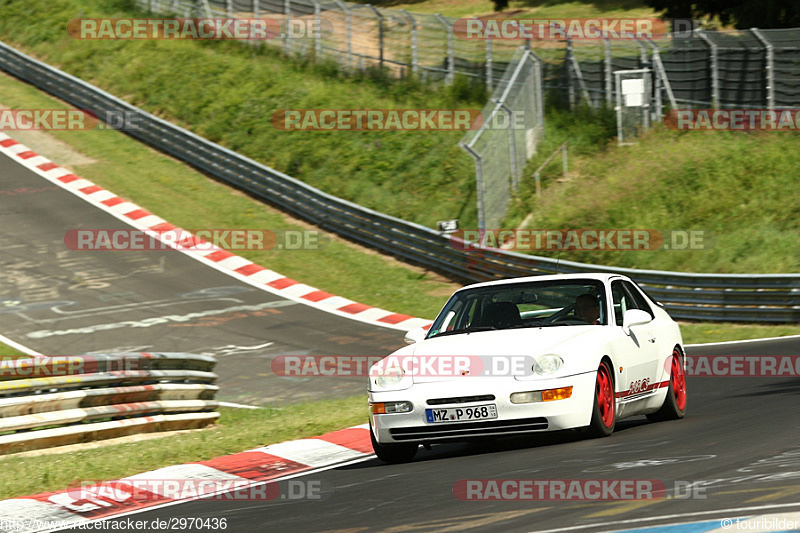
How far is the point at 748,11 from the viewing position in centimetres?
2838

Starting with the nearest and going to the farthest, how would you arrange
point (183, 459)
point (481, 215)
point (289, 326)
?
1. point (183, 459)
2. point (289, 326)
3. point (481, 215)

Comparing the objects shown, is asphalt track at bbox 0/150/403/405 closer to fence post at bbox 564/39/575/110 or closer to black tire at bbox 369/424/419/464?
black tire at bbox 369/424/419/464

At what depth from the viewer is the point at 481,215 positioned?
2389cm

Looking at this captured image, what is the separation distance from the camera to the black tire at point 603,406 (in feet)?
26.7

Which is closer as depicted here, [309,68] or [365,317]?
[365,317]

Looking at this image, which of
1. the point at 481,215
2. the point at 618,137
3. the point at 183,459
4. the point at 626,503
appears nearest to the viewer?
the point at 626,503

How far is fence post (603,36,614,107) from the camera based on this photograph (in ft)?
88.5

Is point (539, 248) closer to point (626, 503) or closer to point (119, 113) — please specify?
point (119, 113)

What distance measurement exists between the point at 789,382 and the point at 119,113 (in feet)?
83.2

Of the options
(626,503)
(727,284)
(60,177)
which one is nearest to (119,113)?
(60,177)

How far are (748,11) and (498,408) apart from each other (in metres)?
23.3

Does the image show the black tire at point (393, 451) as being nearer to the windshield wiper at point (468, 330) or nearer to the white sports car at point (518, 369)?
the white sports car at point (518, 369)
